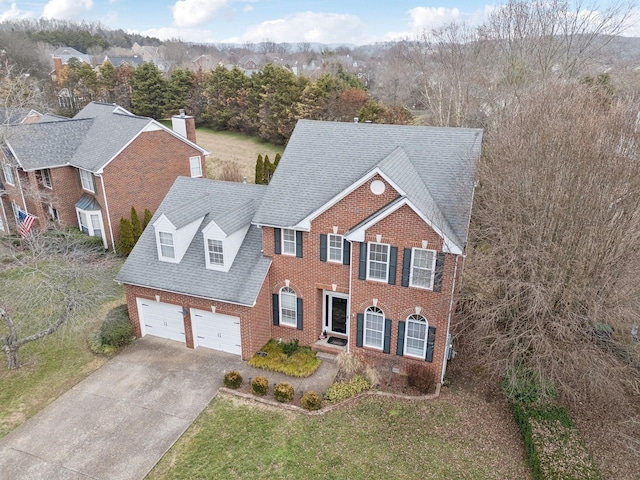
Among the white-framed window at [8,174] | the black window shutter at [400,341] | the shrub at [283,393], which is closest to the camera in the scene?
the shrub at [283,393]

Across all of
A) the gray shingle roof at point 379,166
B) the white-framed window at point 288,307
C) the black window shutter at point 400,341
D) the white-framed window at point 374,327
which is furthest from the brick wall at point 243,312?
the black window shutter at point 400,341

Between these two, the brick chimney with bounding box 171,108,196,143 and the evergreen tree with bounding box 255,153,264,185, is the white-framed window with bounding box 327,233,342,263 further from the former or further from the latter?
the evergreen tree with bounding box 255,153,264,185

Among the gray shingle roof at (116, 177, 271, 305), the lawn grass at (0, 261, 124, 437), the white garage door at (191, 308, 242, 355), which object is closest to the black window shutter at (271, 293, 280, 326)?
the gray shingle roof at (116, 177, 271, 305)

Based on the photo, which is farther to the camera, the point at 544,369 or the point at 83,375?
the point at 83,375

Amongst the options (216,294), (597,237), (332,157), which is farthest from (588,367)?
(216,294)

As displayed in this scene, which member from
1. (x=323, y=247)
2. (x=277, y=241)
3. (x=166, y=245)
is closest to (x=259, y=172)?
(x=166, y=245)

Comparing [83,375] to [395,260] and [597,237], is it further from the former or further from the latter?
[597,237]

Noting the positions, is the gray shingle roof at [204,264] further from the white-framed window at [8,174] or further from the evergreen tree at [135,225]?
the white-framed window at [8,174]
